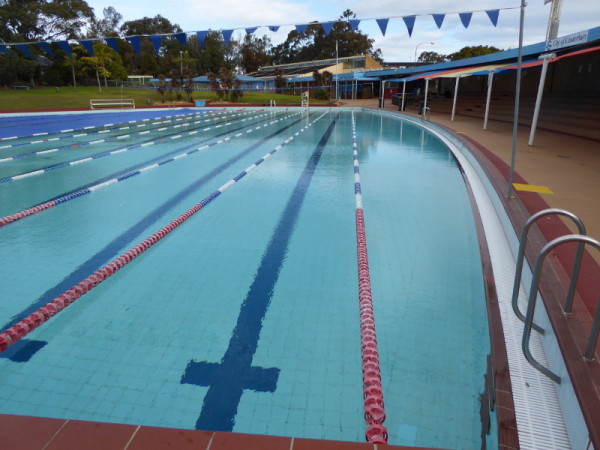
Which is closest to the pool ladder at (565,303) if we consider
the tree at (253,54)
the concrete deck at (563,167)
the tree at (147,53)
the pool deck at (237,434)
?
the pool deck at (237,434)

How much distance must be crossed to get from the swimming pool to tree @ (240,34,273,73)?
232ft

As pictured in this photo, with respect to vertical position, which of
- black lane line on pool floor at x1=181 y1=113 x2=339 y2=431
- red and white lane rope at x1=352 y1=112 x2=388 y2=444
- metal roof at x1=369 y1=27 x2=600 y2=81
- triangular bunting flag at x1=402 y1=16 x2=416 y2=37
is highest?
triangular bunting flag at x1=402 y1=16 x2=416 y2=37

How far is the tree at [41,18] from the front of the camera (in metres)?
43.9

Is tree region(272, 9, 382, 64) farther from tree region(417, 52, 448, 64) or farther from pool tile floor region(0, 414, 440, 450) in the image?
pool tile floor region(0, 414, 440, 450)

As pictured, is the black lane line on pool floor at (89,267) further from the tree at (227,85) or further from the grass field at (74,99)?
the tree at (227,85)

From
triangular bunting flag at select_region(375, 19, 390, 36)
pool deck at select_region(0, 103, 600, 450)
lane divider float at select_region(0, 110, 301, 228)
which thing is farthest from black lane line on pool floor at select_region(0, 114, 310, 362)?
triangular bunting flag at select_region(375, 19, 390, 36)

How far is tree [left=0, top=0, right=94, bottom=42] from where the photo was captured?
43.9m

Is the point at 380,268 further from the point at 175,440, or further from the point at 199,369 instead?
the point at 175,440

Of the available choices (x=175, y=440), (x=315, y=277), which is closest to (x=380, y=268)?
(x=315, y=277)

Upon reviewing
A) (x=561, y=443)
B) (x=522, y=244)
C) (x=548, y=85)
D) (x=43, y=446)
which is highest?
(x=548, y=85)

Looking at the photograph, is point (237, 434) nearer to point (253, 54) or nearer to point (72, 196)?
point (72, 196)

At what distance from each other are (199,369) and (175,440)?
869mm

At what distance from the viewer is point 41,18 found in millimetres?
47594

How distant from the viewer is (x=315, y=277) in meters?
3.62
